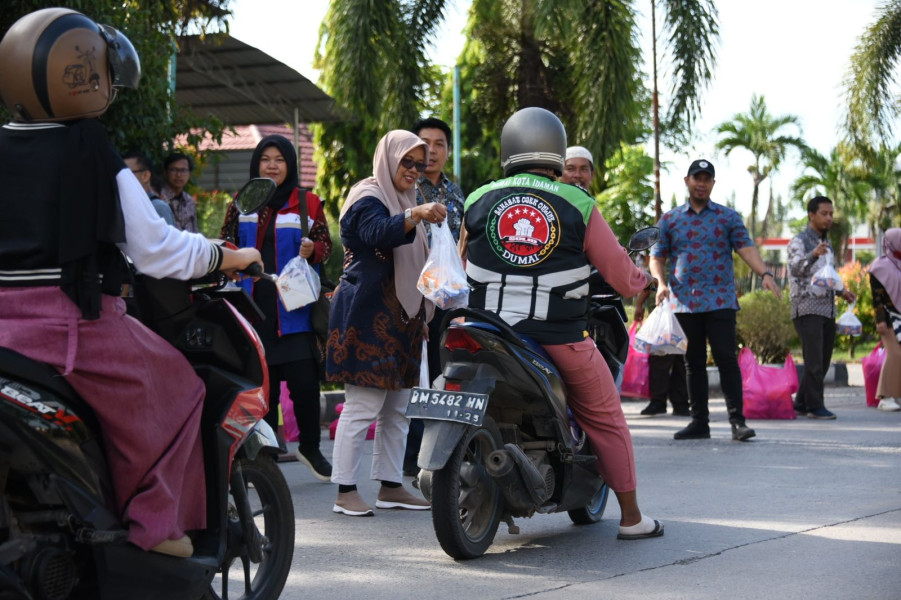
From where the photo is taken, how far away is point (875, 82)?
21156mm

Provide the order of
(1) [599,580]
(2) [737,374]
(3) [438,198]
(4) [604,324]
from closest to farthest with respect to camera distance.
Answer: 1. (1) [599,580]
2. (4) [604,324]
3. (3) [438,198]
4. (2) [737,374]

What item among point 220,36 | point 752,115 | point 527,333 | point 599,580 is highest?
point 752,115

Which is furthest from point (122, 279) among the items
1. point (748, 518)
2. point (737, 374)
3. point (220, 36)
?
point (220, 36)

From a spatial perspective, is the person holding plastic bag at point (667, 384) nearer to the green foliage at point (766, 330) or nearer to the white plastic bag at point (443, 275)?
the white plastic bag at point (443, 275)

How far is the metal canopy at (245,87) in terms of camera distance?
18.2 meters

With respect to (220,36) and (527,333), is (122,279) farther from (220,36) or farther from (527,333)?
(220,36)

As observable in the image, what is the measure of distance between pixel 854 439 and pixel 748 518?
11.8 ft

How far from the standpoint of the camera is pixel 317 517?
20.4 feet

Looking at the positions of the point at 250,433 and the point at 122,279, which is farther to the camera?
the point at 250,433

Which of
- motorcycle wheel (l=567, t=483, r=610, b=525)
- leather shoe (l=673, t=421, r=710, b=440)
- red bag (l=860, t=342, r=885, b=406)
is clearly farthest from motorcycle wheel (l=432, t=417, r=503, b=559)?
red bag (l=860, t=342, r=885, b=406)

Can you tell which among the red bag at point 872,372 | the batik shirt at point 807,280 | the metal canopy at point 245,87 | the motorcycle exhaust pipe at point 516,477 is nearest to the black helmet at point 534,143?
the motorcycle exhaust pipe at point 516,477

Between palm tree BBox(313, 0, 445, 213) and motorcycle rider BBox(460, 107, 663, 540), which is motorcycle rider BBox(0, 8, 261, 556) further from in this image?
palm tree BBox(313, 0, 445, 213)

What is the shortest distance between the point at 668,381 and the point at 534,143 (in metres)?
6.40

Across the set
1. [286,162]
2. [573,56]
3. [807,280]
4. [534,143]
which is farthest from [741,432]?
[573,56]
